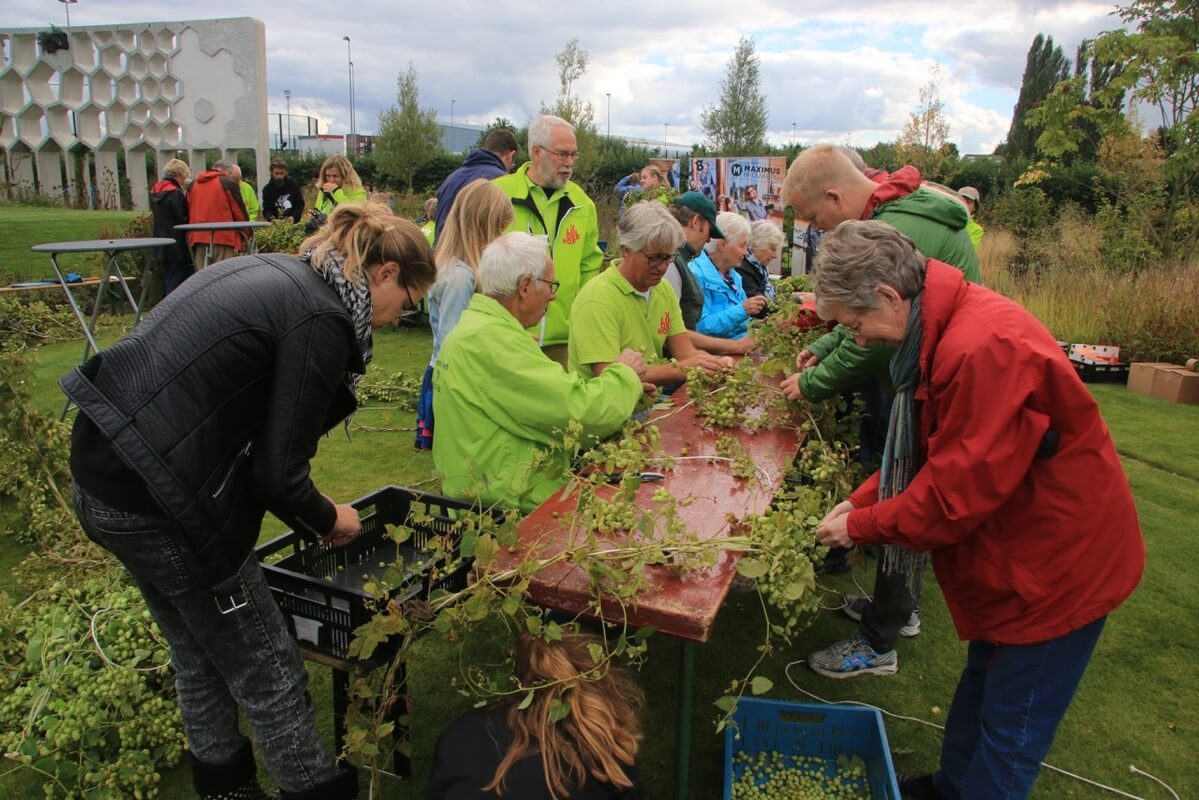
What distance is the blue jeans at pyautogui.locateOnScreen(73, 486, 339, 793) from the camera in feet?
6.03

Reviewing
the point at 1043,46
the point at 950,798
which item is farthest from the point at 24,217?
the point at 1043,46

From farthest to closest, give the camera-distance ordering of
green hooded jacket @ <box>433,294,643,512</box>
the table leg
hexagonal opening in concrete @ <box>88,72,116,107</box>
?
1. hexagonal opening in concrete @ <box>88,72,116,107</box>
2. green hooded jacket @ <box>433,294,643,512</box>
3. the table leg

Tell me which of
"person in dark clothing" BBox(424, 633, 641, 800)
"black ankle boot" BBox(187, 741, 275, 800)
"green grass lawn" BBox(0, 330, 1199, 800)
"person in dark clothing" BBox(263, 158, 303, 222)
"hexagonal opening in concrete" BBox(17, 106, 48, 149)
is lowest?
"green grass lawn" BBox(0, 330, 1199, 800)

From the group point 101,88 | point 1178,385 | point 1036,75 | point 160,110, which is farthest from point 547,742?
point 1036,75

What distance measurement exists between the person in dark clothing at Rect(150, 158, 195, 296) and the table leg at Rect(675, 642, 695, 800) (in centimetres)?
976

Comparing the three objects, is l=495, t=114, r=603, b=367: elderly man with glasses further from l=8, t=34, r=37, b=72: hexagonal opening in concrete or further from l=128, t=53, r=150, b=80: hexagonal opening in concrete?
l=8, t=34, r=37, b=72: hexagonal opening in concrete

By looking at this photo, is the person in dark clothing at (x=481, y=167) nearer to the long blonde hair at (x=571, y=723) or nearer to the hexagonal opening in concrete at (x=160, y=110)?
the long blonde hair at (x=571, y=723)

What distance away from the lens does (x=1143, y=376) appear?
823 cm

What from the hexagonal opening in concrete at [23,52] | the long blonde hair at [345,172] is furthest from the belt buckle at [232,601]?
the hexagonal opening in concrete at [23,52]

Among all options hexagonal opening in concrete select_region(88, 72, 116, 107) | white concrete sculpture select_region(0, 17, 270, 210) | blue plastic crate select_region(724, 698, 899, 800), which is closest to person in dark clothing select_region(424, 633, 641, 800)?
blue plastic crate select_region(724, 698, 899, 800)

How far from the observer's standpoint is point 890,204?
3051mm

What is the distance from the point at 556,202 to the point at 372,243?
3.19 m

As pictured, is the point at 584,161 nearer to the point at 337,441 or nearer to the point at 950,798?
the point at 337,441

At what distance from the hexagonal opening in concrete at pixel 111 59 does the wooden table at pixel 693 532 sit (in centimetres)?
2875
